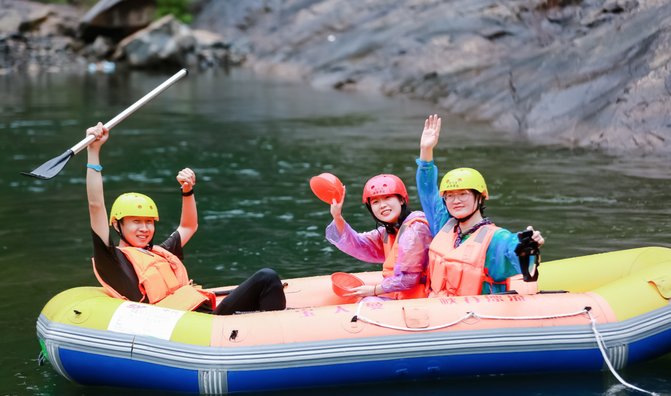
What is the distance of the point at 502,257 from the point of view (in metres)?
5.70

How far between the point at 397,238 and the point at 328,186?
0.56 m

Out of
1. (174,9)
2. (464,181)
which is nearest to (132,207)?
(464,181)

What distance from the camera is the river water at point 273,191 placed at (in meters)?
6.78

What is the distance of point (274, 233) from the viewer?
947cm

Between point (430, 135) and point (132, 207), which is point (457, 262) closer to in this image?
point (430, 135)

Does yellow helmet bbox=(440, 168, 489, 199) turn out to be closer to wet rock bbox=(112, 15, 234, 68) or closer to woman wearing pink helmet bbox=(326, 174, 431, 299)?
woman wearing pink helmet bbox=(326, 174, 431, 299)

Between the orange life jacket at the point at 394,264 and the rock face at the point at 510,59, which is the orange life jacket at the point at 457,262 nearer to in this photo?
the orange life jacket at the point at 394,264

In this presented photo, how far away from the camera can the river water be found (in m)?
6.78

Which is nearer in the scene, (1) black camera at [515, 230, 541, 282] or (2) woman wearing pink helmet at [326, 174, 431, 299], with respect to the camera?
(1) black camera at [515, 230, 541, 282]

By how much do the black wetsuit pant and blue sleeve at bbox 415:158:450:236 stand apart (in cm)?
104

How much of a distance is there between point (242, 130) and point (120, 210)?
37.2 ft

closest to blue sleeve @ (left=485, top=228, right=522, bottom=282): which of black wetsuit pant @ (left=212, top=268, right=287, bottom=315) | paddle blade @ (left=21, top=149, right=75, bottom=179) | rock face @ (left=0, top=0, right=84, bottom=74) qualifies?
black wetsuit pant @ (left=212, top=268, right=287, bottom=315)

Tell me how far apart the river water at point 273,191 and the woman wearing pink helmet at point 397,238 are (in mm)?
707

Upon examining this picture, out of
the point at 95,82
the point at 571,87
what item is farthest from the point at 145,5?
the point at 571,87
